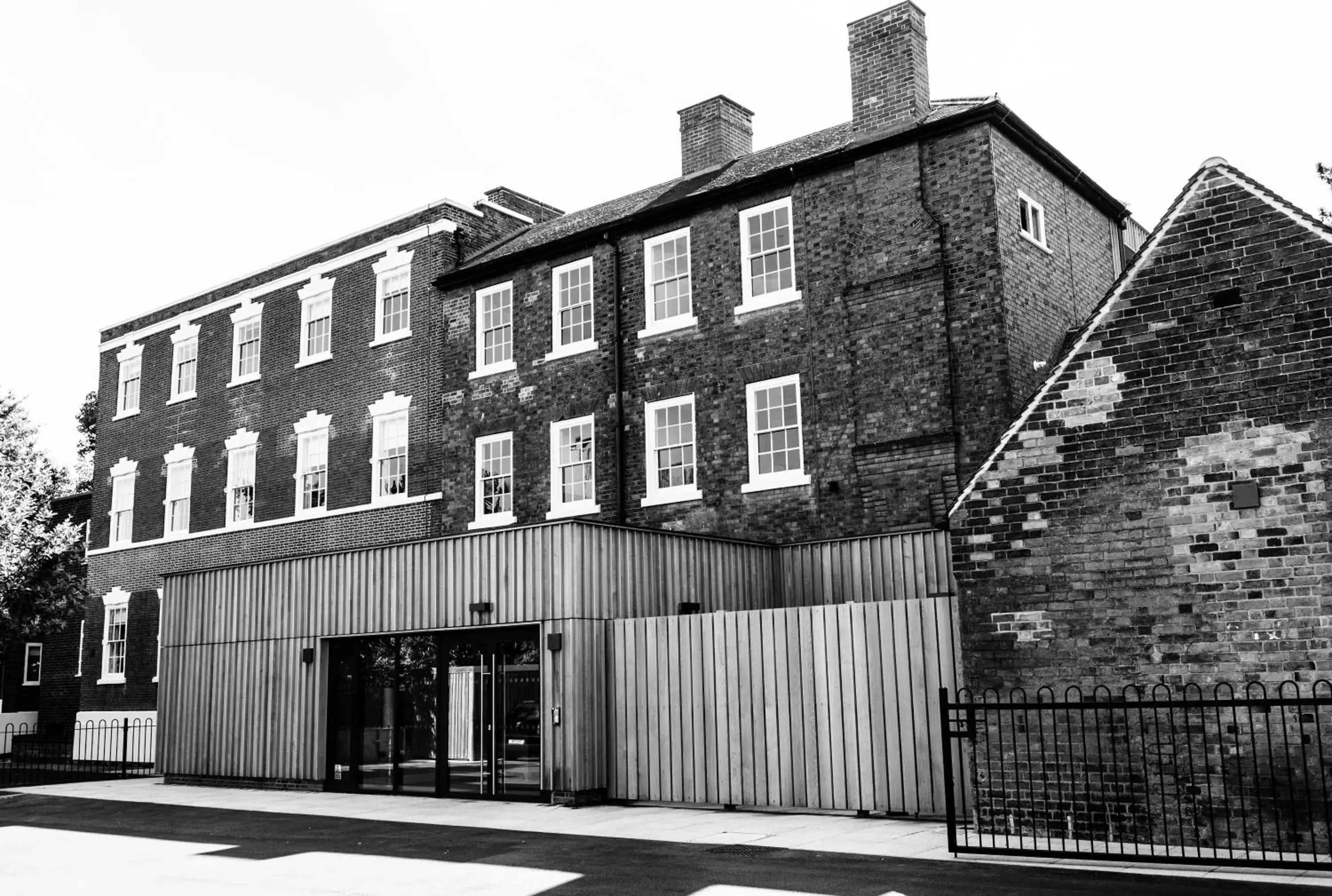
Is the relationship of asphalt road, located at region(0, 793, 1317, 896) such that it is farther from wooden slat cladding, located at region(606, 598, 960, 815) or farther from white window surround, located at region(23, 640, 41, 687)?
white window surround, located at region(23, 640, 41, 687)

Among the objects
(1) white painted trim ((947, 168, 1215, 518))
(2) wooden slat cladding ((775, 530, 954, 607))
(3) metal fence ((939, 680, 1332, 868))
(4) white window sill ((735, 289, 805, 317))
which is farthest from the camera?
(4) white window sill ((735, 289, 805, 317))

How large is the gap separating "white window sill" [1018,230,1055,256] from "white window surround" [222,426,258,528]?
19.5m

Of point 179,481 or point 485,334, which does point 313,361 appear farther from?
point 179,481

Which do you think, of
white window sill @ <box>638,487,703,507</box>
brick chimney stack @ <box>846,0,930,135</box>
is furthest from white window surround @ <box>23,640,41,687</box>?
brick chimney stack @ <box>846,0,930,135</box>

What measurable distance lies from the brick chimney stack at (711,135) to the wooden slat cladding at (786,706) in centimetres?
1305

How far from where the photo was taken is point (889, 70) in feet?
69.7

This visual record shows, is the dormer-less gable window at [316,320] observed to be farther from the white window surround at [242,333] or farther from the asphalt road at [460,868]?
the asphalt road at [460,868]

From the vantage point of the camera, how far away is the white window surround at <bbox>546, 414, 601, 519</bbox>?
23031 mm

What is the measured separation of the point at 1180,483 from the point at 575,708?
327 inches

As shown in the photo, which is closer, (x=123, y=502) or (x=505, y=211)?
(x=505, y=211)

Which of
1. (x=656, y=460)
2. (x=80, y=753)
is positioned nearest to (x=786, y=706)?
(x=656, y=460)

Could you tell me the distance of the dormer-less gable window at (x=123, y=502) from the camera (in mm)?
33344

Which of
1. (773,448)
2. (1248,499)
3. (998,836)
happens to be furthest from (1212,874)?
(773,448)

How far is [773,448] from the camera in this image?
68.6 feet
